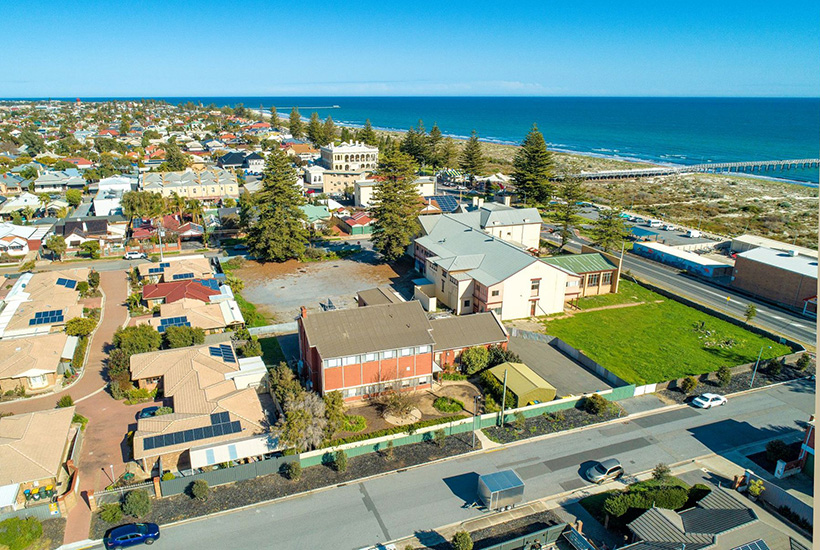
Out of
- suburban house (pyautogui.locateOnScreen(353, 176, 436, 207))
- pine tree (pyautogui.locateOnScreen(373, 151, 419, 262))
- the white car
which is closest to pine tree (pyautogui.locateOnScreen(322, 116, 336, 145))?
suburban house (pyautogui.locateOnScreen(353, 176, 436, 207))

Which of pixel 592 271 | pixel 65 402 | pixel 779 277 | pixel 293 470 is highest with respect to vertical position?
pixel 779 277

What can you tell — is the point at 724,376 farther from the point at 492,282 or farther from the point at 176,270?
the point at 176,270

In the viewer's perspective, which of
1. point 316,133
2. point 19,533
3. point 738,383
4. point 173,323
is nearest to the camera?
point 19,533

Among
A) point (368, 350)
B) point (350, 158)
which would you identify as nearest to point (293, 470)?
point (368, 350)

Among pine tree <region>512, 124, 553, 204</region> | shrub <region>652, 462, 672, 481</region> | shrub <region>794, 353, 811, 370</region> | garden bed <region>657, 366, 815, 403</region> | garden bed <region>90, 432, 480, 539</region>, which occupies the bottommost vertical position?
garden bed <region>90, 432, 480, 539</region>

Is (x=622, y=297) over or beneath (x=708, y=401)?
over

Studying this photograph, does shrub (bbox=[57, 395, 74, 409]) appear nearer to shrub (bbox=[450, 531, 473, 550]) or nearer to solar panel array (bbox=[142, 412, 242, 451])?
solar panel array (bbox=[142, 412, 242, 451])

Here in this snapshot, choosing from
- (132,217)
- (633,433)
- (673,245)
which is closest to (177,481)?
(633,433)

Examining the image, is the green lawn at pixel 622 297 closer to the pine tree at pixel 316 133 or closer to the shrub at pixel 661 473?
the shrub at pixel 661 473
